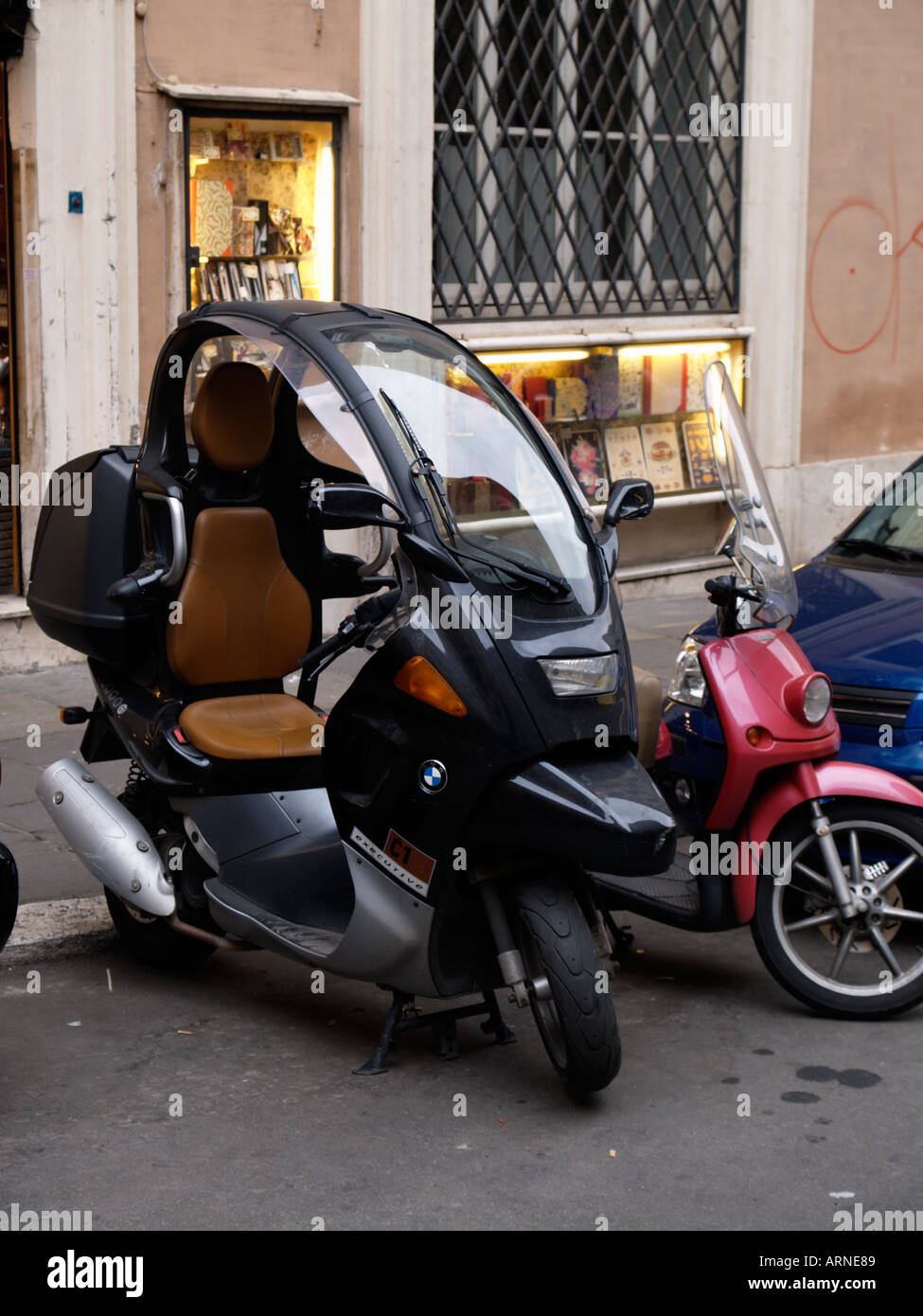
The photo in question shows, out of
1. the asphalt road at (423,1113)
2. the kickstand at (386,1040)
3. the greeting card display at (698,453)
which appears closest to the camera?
the asphalt road at (423,1113)

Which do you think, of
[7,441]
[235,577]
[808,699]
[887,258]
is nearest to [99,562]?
[235,577]

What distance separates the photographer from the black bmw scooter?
4277 mm

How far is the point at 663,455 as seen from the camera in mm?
11984

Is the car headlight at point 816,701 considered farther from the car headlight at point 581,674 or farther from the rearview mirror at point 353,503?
the rearview mirror at point 353,503

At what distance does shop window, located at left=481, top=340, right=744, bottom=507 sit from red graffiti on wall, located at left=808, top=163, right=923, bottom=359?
2.55 feet

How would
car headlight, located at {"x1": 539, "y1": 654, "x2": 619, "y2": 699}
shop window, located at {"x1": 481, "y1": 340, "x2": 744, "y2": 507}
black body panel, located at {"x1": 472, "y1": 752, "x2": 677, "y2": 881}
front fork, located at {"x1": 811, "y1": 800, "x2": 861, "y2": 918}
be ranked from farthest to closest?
shop window, located at {"x1": 481, "y1": 340, "x2": 744, "y2": 507} → front fork, located at {"x1": 811, "y1": 800, "x2": 861, "y2": 918} → car headlight, located at {"x1": 539, "y1": 654, "x2": 619, "y2": 699} → black body panel, located at {"x1": 472, "y1": 752, "x2": 677, "y2": 881}

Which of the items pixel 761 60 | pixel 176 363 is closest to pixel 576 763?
pixel 176 363

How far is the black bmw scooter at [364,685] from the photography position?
14.0ft

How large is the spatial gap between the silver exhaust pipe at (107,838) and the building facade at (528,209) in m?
3.95

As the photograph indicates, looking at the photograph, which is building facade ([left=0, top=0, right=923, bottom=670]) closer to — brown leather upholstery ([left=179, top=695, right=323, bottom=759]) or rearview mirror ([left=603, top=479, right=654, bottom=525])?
brown leather upholstery ([left=179, top=695, right=323, bottom=759])

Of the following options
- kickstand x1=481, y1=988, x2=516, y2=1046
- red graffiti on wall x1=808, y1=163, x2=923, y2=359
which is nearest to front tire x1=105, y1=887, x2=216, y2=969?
kickstand x1=481, y1=988, x2=516, y2=1046

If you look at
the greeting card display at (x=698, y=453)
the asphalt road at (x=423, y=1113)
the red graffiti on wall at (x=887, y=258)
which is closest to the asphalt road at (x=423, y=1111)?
the asphalt road at (x=423, y=1113)

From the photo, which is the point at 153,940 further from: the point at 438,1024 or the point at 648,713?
the point at 648,713
